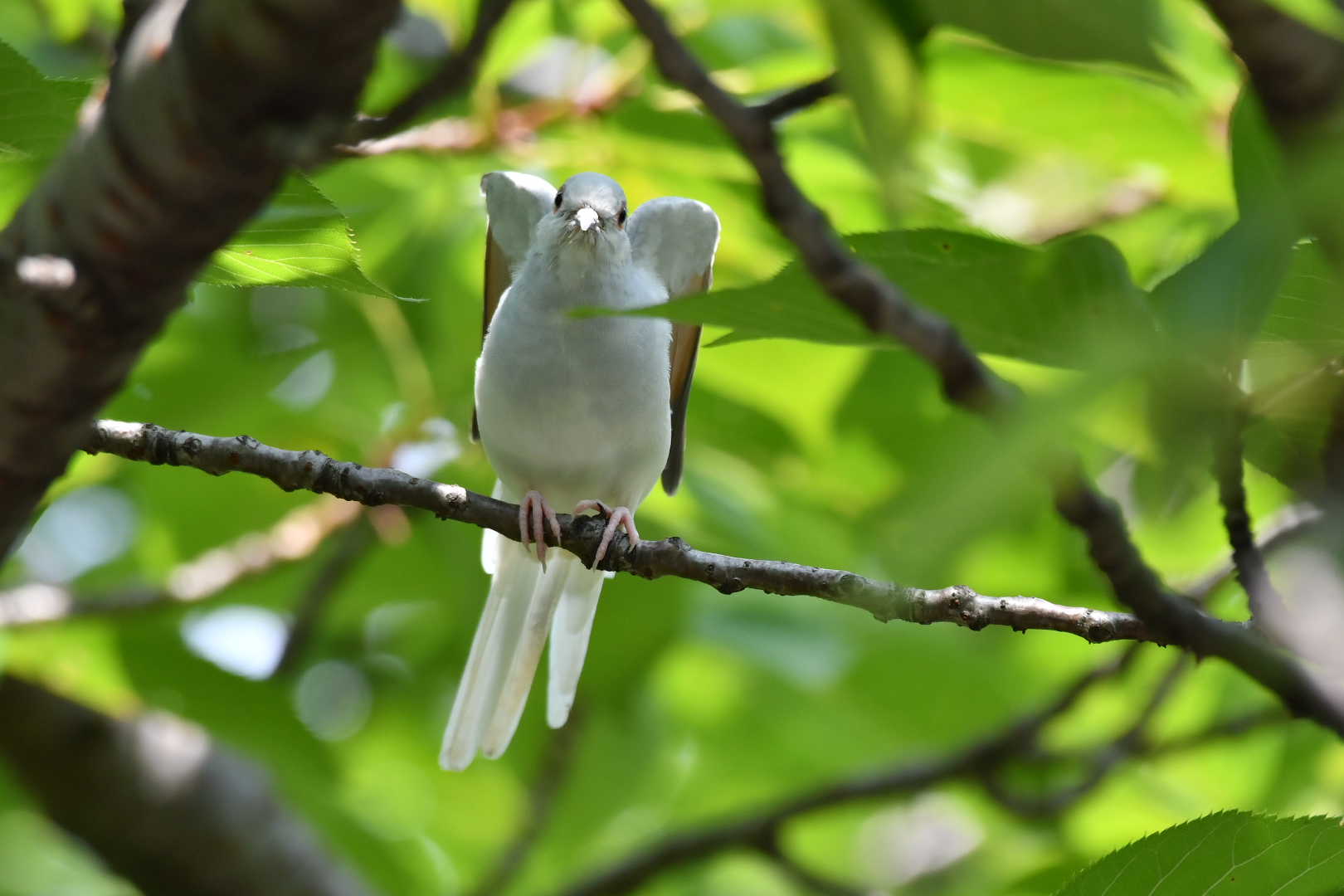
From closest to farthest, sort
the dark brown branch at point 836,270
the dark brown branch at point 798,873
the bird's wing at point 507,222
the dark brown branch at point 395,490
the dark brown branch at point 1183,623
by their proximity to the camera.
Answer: the dark brown branch at point 836,270 < the dark brown branch at point 1183,623 < the dark brown branch at point 395,490 < the bird's wing at point 507,222 < the dark brown branch at point 798,873

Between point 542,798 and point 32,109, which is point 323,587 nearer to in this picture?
point 542,798

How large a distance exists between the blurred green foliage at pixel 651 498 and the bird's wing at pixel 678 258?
0.17 m

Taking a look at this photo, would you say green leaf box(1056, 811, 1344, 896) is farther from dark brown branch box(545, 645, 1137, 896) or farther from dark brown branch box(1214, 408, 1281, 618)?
dark brown branch box(545, 645, 1137, 896)

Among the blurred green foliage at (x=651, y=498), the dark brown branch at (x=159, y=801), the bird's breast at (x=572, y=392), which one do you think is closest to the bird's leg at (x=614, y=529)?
the bird's breast at (x=572, y=392)

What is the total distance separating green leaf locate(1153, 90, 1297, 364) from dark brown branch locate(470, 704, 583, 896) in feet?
11.2

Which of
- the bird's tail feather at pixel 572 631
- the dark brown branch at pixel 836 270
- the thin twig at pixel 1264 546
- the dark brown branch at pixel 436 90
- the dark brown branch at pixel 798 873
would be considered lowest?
the dark brown branch at pixel 798 873

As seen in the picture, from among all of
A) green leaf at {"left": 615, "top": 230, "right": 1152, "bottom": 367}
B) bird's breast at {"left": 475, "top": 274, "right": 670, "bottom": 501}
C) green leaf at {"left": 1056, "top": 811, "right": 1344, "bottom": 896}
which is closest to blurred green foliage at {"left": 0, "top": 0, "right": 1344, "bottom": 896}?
bird's breast at {"left": 475, "top": 274, "right": 670, "bottom": 501}

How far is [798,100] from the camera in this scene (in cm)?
121

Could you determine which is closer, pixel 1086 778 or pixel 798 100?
pixel 798 100

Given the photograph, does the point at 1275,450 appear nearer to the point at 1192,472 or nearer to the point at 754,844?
the point at 1192,472

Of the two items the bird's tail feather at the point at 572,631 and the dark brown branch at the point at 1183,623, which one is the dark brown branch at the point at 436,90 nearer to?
the dark brown branch at the point at 1183,623

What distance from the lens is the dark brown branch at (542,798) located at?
4.20 m

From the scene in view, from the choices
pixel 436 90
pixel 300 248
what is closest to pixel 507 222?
pixel 300 248

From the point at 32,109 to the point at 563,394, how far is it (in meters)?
1.50
